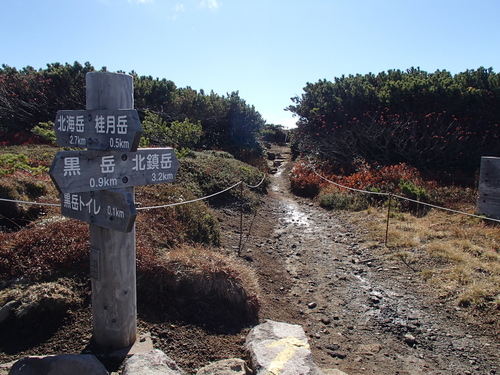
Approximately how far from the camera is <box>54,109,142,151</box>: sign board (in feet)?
10.1

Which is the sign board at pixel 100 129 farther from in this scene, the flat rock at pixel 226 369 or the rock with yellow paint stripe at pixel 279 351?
the rock with yellow paint stripe at pixel 279 351

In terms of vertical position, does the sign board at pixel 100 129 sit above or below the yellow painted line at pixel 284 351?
above

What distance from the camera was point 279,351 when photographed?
389 cm

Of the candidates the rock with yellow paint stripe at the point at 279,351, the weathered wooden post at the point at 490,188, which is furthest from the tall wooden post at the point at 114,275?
the weathered wooden post at the point at 490,188

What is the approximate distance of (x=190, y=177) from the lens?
1068 centimetres

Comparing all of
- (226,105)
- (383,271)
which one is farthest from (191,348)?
(226,105)

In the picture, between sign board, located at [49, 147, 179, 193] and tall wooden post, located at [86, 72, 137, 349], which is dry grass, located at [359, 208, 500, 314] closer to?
tall wooden post, located at [86, 72, 137, 349]

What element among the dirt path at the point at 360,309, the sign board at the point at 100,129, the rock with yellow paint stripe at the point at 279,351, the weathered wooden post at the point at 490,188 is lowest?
the dirt path at the point at 360,309

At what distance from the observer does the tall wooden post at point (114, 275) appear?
3.42 metres

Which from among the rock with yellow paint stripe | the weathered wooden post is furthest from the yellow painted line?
the weathered wooden post

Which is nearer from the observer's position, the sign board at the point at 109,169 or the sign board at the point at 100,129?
the sign board at the point at 109,169

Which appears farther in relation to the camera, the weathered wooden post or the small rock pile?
the weathered wooden post

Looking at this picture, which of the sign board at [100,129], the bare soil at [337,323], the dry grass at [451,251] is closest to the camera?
the sign board at [100,129]

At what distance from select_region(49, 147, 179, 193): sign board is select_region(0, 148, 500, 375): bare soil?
5.36 feet
